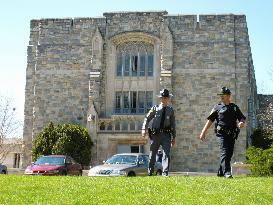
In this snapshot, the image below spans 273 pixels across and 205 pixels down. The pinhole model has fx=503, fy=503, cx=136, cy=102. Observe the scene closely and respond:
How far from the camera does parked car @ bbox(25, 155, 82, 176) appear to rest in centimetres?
1925

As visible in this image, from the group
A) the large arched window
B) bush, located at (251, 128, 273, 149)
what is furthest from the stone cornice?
bush, located at (251, 128, 273, 149)

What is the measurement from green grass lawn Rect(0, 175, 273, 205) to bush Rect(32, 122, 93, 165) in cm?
2006

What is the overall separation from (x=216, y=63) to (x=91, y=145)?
9076mm

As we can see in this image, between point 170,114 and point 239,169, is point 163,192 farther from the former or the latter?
point 239,169

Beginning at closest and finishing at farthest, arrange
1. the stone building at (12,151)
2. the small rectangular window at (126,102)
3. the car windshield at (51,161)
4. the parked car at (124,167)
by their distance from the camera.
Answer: the parked car at (124,167)
the car windshield at (51,161)
the small rectangular window at (126,102)
the stone building at (12,151)

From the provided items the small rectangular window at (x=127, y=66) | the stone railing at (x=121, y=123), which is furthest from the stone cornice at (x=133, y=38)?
the stone railing at (x=121, y=123)

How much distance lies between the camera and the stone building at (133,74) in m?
30.4

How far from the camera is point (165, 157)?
11734 millimetres

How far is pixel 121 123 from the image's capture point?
101 feet

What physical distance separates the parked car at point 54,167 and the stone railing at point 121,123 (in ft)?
32.0

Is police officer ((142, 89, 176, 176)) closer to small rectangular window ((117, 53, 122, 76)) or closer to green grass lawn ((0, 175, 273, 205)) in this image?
green grass lawn ((0, 175, 273, 205))

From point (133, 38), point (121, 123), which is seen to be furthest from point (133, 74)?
point (121, 123)

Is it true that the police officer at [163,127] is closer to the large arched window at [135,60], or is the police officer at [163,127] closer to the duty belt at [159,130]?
the duty belt at [159,130]

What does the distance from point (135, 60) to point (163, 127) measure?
66.7 feet
